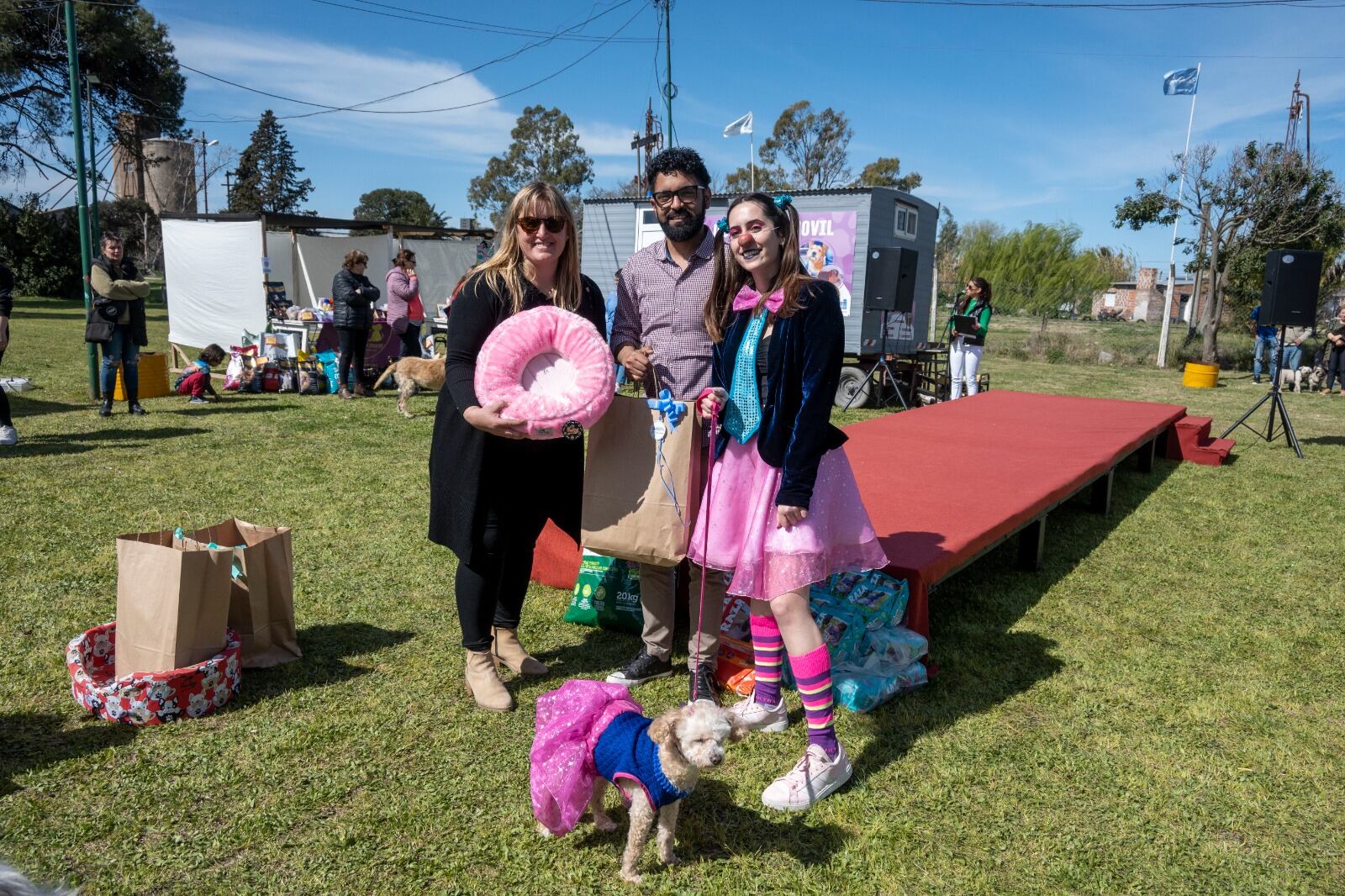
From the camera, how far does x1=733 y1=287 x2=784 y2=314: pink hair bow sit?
2.24 meters

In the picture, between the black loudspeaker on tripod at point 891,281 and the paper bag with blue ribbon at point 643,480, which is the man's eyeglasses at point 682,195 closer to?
the paper bag with blue ribbon at point 643,480

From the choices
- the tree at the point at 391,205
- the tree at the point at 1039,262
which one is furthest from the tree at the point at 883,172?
the tree at the point at 391,205

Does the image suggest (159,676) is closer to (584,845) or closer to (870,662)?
(584,845)

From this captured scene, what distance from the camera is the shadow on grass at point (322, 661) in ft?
9.53

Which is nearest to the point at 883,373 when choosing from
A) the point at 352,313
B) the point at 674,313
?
the point at 352,313

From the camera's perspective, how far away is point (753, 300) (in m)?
2.31

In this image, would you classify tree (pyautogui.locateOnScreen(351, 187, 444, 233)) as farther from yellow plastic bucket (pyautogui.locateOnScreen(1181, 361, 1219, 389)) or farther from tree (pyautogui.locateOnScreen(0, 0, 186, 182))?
yellow plastic bucket (pyautogui.locateOnScreen(1181, 361, 1219, 389))

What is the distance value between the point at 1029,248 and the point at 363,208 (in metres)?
43.2

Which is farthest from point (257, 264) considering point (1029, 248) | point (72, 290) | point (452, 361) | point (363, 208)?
point (363, 208)

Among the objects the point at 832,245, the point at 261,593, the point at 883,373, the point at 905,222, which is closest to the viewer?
the point at 261,593

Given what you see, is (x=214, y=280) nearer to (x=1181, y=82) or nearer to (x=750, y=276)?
(x=750, y=276)

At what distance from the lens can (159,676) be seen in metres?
2.58

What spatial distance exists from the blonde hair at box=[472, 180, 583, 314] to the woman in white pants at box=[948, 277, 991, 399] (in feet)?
27.0

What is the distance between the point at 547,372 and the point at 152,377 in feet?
28.8
